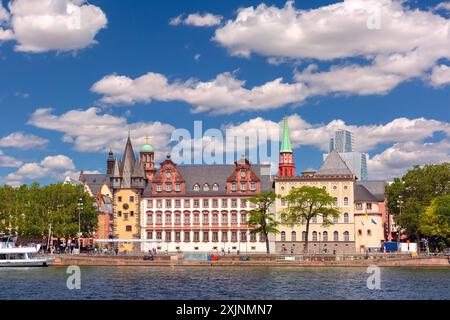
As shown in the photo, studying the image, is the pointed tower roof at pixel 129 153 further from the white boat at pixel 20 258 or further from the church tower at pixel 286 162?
the white boat at pixel 20 258

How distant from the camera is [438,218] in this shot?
125562mm

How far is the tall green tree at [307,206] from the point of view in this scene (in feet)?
406

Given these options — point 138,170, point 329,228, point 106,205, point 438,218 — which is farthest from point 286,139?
point 106,205

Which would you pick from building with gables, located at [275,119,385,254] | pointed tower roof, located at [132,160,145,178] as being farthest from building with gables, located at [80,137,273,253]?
building with gables, located at [275,119,385,254]

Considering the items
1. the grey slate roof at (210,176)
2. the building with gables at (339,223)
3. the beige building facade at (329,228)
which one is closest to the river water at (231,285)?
the beige building facade at (329,228)

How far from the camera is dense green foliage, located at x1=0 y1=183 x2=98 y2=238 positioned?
141 meters

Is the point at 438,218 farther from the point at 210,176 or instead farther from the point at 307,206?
the point at 210,176

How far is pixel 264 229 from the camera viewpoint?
124562 millimetres

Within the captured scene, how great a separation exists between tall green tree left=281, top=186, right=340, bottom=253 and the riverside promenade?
12.7 m

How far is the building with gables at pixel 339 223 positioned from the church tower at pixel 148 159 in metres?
36.8

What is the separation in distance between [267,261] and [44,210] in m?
55.0

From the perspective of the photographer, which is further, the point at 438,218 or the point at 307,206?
the point at 307,206
